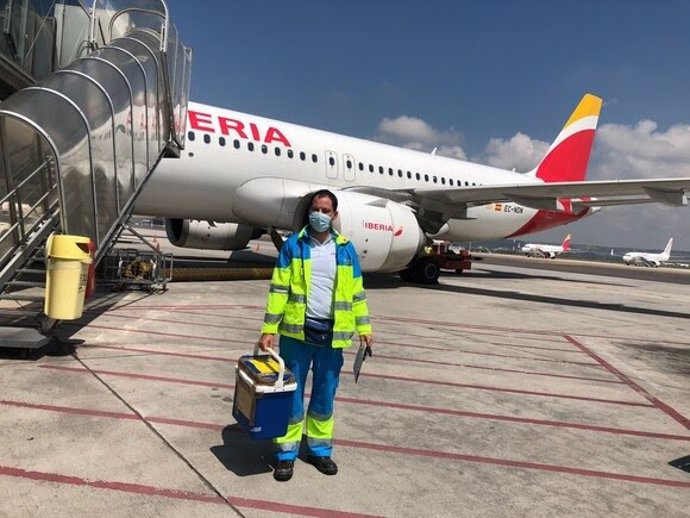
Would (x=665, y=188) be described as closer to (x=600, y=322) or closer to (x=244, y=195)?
(x=600, y=322)

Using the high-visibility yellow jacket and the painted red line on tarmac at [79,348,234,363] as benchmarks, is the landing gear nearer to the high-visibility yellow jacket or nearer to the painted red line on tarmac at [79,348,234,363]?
the painted red line on tarmac at [79,348,234,363]

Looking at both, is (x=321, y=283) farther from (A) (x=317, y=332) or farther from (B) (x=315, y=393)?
(B) (x=315, y=393)

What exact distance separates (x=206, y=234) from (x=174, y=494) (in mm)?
12746

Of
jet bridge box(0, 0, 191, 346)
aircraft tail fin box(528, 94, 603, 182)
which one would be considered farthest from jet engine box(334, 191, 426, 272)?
aircraft tail fin box(528, 94, 603, 182)

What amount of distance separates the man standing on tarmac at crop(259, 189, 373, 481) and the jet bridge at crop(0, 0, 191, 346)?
9.81ft

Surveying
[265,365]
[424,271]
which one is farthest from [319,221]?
[424,271]

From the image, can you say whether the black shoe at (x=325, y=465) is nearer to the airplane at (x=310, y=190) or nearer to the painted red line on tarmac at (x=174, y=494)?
the painted red line on tarmac at (x=174, y=494)

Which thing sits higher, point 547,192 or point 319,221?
point 547,192

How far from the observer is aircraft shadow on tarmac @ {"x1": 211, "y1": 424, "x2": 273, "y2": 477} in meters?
3.02

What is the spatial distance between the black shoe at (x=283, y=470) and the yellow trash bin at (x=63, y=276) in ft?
8.95

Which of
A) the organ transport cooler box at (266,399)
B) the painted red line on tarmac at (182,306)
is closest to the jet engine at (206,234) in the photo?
the painted red line on tarmac at (182,306)

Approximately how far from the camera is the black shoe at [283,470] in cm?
292

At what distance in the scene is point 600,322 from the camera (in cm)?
995

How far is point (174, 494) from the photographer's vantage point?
2631 millimetres
